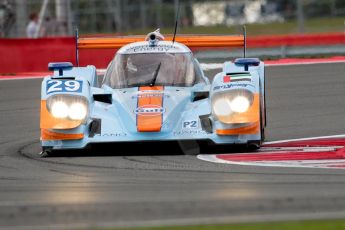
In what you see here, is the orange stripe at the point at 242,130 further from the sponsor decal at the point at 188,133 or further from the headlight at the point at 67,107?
the headlight at the point at 67,107

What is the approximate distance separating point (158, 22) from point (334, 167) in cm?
2226

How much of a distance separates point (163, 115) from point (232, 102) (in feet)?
2.36

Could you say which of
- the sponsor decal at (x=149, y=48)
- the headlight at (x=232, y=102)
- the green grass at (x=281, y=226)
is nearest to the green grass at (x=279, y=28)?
the sponsor decal at (x=149, y=48)

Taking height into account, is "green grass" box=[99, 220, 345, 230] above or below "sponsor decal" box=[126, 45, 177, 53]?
below

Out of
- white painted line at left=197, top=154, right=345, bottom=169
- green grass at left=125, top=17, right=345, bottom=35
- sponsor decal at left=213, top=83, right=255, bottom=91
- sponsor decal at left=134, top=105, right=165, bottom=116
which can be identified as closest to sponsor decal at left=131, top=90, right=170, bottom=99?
sponsor decal at left=134, top=105, right=165, bottom=116

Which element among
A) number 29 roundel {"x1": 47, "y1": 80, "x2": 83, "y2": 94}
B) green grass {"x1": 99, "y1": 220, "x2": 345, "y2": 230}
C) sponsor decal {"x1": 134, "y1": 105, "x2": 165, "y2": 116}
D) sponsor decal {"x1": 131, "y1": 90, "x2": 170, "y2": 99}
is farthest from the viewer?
number 29 roundel {"x1": 47, "y1": 80, "x2": 83, "y2": 94}

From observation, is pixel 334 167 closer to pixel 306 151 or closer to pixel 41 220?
pixel 306 151

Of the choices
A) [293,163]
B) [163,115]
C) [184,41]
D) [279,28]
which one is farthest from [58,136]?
[279,28]

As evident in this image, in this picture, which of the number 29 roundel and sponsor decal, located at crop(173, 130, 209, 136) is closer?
sponsor decal, located at crop(173, 130, 209, 136)

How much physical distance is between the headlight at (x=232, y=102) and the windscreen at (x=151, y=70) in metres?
0.77

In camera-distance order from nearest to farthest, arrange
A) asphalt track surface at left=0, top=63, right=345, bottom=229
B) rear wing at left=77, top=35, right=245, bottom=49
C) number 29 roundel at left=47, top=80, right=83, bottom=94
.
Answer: asphalt track surface at left=0, top=63, right=345, bottom=229 < number 29 roundel at left=47, top=80, right=83, bottom=94 < rear wing at left=77, top=35, right=245, bottom=49

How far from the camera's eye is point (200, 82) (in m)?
13.2

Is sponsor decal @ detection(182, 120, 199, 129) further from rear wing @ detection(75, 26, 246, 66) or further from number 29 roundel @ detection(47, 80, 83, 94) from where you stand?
rear wing @ detection(75, 26, 246, 66)

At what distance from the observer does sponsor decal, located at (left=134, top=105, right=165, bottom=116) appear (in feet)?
39.4
